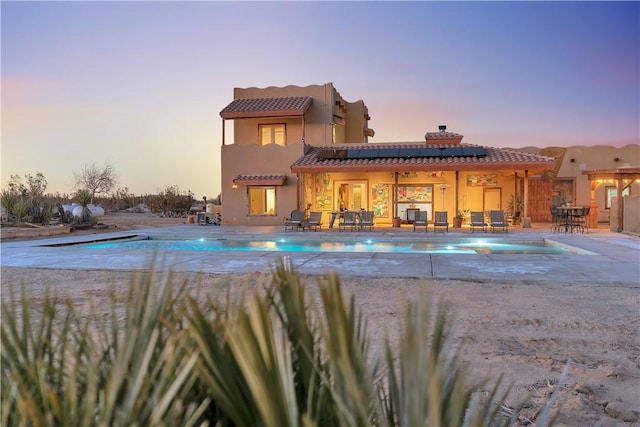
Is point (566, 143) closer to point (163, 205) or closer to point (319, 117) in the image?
point (319, 117)

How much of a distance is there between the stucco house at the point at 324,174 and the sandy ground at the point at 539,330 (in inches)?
526

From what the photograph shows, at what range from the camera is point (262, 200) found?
22172 mm

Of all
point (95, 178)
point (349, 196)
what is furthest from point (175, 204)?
point (349, 196)

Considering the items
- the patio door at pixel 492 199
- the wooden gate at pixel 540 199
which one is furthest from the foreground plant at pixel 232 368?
the wooden gate at pixel 540 199

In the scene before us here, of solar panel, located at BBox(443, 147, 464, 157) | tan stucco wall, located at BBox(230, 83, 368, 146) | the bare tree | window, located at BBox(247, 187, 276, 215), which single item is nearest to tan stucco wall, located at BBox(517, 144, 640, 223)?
solar panel, located at BBox(443, 147, 464, 157)

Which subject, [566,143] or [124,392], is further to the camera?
[566,143]

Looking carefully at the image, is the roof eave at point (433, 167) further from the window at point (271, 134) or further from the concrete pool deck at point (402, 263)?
the concrete pool deck at point (402, 263)

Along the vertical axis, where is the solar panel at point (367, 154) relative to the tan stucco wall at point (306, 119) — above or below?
below

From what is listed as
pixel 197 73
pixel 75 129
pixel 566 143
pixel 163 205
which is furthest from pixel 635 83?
pixel 75 129

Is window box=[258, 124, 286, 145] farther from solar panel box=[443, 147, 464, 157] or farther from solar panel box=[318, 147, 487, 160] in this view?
solar panel box=[443, 147, 464, 157]

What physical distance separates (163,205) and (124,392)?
34952 mm

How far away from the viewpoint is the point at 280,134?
76.6ft

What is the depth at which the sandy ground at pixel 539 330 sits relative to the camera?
2.81 metres

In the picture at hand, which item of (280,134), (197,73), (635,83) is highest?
(197,73)
